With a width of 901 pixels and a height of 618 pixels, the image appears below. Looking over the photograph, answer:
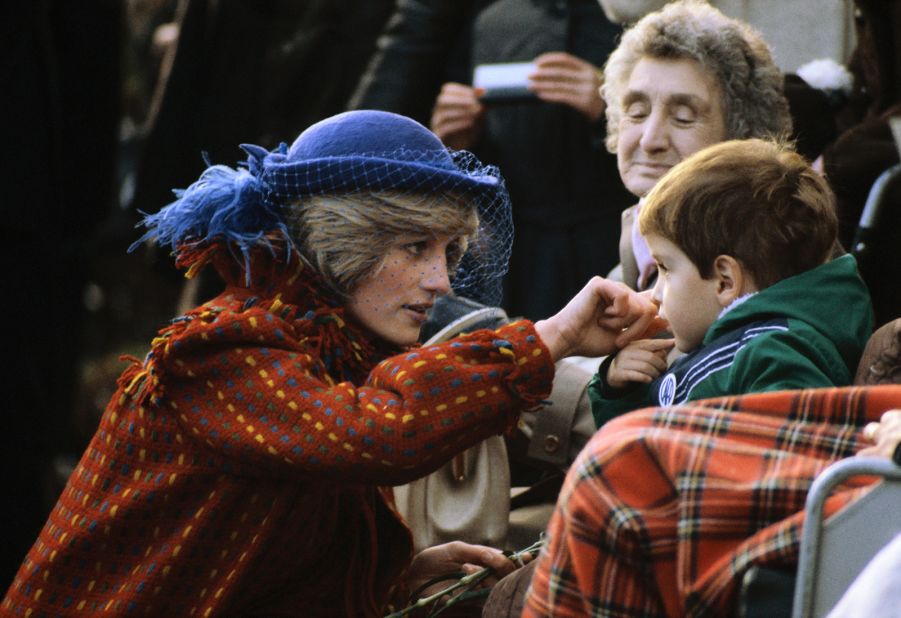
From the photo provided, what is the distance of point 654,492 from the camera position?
7.39 ft

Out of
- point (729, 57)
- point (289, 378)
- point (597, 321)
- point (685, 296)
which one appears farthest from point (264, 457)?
point (729, 57)

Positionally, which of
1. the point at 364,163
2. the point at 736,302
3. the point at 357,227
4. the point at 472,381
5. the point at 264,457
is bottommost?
the point at 264,457

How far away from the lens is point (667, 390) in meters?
3.14

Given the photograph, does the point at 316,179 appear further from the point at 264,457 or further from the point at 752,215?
the point at 752,215

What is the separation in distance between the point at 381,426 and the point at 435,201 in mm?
519

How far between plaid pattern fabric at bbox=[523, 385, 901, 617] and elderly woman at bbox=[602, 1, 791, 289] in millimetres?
1518

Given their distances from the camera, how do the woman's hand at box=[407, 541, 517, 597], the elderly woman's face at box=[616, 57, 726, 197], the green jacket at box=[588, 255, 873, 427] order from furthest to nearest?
1. the elderly woman's face at box=[616, 57, 726, 197]
2. the woman's hand at box=[407, 541, 517, 597]
3. the green jacket at box=[588, 255, 873, 427]

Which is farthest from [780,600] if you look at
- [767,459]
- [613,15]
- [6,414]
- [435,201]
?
[6,414]

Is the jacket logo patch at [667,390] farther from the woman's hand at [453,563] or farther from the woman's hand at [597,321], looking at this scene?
the woman's hand at [453,563]

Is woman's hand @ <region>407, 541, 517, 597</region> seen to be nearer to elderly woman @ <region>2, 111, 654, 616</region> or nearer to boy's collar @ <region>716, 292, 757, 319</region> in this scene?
elderly woman @ <region>2, 111, 654, 616</region>

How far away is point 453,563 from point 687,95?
1.23m

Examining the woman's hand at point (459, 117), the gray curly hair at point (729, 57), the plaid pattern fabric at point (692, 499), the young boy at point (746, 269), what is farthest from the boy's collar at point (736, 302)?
the woman's hand at point (459, 117)

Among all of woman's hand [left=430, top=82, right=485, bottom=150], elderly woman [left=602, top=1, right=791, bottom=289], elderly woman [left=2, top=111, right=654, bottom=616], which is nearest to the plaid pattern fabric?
elderly woman [left=2, top=111, right=654, bottom=616]

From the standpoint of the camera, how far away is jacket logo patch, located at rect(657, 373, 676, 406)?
311 centimetres
